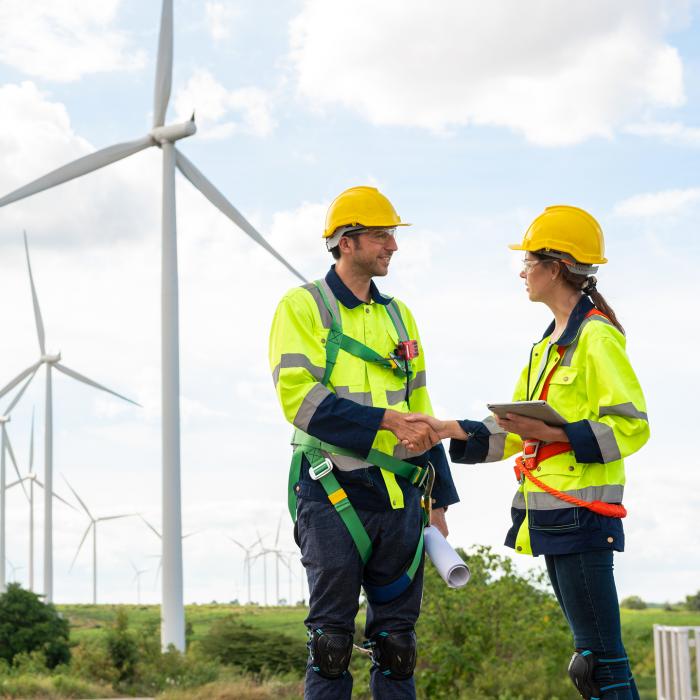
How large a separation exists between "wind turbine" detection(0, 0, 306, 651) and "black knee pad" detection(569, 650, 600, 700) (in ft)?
56.3

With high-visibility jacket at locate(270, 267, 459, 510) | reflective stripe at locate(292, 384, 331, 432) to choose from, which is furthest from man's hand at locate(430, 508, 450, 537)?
reflective stripe at locate(292, 384, 331, 432)

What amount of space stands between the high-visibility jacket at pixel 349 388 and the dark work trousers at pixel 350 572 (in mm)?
109

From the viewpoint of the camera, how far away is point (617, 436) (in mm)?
4703

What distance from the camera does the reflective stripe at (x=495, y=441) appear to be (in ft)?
17.8

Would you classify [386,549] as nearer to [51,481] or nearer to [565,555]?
[565,555]

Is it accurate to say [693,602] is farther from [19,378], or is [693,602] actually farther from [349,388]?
[349,388]

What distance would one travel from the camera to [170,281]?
2177cm

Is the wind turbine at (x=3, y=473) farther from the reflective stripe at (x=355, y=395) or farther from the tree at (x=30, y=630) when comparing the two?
the reflective stripe at (x=355, y=395)

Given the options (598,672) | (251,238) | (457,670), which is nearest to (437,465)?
(598,672)

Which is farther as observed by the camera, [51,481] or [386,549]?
[51,481]

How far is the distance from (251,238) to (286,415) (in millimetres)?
18384

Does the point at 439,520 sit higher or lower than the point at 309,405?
lower

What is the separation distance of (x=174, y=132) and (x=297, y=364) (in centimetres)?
1957

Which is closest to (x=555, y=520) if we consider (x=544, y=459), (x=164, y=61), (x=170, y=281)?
(x=544, y=459)
